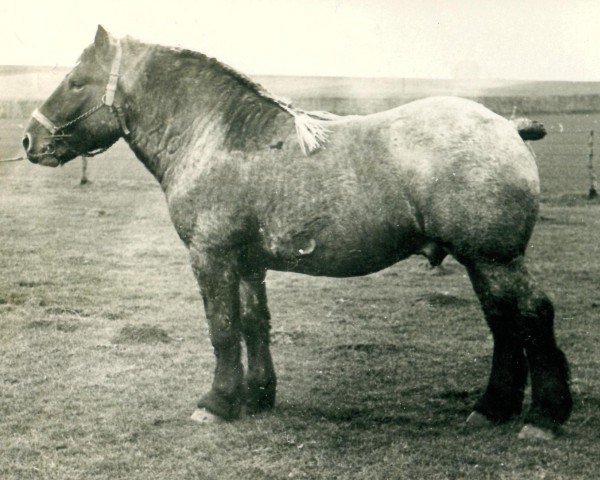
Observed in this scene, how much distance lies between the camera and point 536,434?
4.76 meters

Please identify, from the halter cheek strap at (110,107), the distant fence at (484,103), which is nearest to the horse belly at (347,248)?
the halter cheek strap at (110,107)

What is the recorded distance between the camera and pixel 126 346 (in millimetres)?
7352

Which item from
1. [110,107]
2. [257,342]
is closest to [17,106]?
[110,107]

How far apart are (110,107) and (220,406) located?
2622 mm

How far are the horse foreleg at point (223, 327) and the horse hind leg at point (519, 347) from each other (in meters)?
1.85

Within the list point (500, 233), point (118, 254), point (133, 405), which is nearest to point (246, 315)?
point (133, 405)

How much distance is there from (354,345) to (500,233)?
330 centimetres

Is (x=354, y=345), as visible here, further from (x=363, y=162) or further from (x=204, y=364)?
(x=363, y=162)

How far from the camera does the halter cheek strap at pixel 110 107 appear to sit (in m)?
5.40

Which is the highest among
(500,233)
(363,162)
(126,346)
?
(363,162)

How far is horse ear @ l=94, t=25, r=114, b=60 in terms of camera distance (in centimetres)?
533

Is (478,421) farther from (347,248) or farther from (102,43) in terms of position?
(102,43)

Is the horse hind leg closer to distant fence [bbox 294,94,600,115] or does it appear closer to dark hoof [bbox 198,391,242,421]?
dark hoof [bbox 198,391,242,421]

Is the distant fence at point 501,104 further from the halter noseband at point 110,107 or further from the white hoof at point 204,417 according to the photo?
the white hoof at point 204,417
